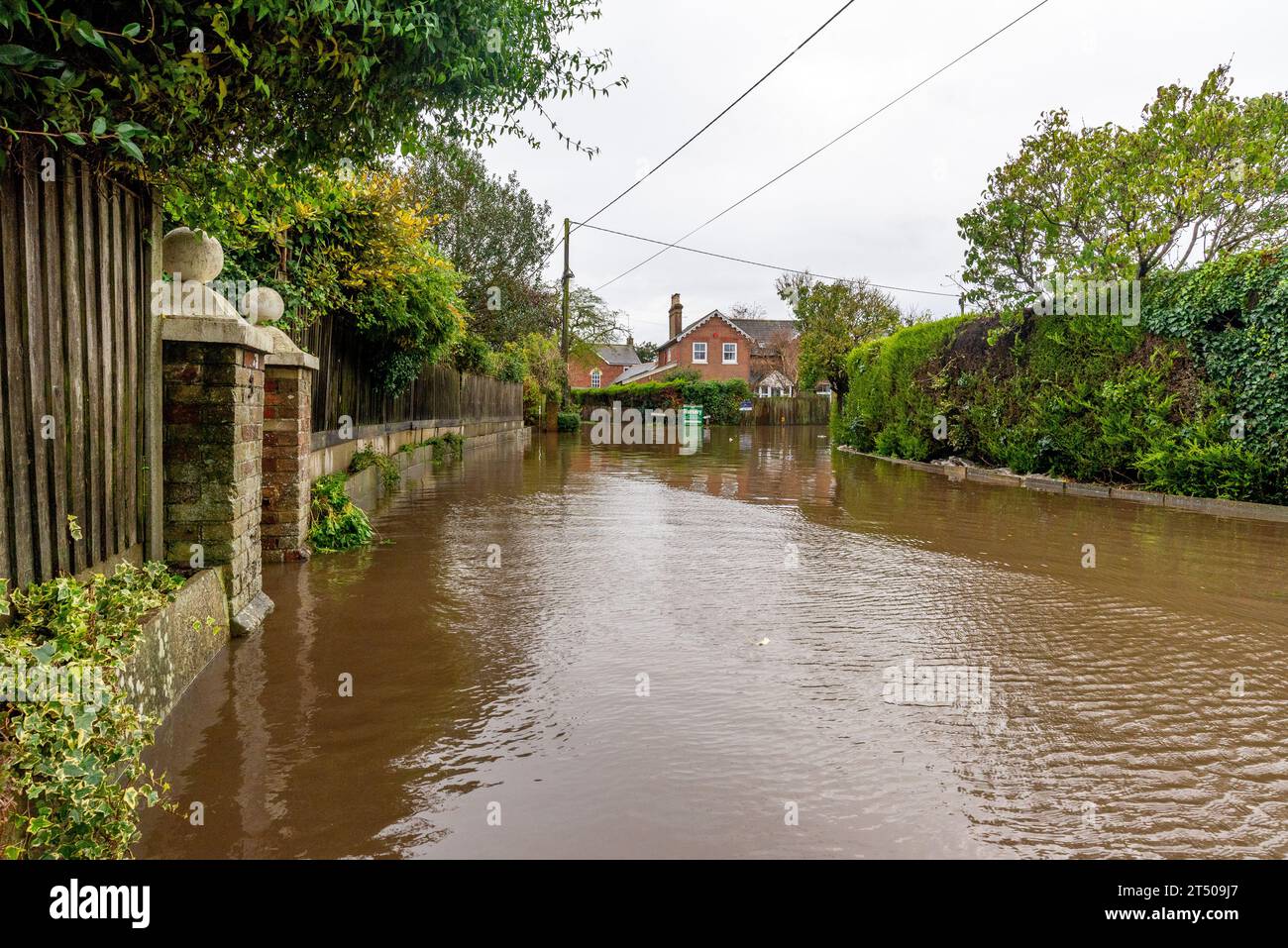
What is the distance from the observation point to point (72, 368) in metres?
3.53

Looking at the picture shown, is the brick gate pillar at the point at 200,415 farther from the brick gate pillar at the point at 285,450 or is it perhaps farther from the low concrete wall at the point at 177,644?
the brick gate pillar at the point at 285,450

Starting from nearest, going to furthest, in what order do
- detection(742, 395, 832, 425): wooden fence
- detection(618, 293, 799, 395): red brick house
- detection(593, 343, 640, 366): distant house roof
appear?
detection(742, 395, 832, 425): wooden fence → detection(618, 293, 799, 395): red brick house → detection(593, 343, 640, 366): distant house roof

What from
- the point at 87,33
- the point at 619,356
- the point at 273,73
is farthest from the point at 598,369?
the point at 87,33

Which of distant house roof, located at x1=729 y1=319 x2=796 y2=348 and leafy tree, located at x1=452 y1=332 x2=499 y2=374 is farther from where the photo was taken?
distant house roof, located at x1=729 y1=319 x2=796 y2=348

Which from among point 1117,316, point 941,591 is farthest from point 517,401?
point 941,591

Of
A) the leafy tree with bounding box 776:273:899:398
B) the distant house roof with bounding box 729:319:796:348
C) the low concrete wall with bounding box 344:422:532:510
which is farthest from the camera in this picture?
the distant house roof with bounding box 729:319:796:348

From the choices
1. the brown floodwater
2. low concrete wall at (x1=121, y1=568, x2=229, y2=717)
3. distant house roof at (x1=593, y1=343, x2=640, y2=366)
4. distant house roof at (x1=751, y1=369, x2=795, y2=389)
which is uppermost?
distant house roof at (x1=593, y1=343, x2=640, y2=366)

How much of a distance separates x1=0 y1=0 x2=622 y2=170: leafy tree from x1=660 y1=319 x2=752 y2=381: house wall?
54658 mm

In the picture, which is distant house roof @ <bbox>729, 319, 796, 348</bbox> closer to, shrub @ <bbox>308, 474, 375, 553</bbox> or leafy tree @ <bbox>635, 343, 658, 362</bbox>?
leafy tree @ <bbox>635, 343, 658, 362</bbox>

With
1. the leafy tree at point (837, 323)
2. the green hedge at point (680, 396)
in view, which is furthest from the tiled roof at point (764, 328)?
the leafy tree at point (837, 323)

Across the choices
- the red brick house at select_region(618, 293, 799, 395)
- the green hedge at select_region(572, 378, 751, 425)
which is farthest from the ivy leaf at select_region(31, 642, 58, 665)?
the red brick house at select_region(618, 293, 799, 395)

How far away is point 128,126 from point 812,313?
37.3 m

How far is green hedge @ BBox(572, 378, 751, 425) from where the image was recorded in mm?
45562
